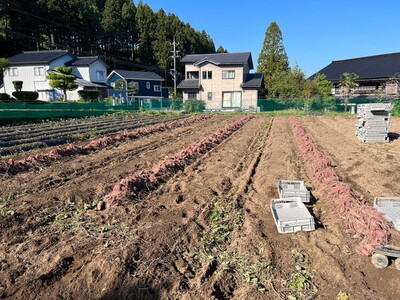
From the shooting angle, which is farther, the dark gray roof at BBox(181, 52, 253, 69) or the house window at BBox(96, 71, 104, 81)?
the house window at BBox(96, 71, 104, 81)

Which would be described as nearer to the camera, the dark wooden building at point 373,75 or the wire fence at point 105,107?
the wire fence at point 105,107

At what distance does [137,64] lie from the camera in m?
54.5

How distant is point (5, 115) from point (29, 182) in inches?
504

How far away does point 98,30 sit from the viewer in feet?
169

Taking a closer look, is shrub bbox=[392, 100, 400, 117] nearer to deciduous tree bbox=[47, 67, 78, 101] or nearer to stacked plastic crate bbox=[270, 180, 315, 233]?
stacked plastic crate bbox=[270, 180, 315, 233]

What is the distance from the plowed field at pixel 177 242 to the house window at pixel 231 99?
25.5m

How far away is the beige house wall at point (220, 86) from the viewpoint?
3002 cm

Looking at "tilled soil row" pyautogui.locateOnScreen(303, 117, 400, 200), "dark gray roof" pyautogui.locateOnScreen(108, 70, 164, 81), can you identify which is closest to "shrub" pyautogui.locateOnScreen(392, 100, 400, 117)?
"tilled soil row" pyautogui.locateOnScreen(303, 117, 400, 200)

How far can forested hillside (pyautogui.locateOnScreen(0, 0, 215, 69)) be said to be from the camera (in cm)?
3975

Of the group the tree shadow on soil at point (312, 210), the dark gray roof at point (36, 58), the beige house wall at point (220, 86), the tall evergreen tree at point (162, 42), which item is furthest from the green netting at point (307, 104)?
the tall evergreen tree at point (162, 42)

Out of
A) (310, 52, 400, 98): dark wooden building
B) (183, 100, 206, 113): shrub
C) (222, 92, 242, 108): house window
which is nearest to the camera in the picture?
(310, 52, 400, 98): dark wooden building

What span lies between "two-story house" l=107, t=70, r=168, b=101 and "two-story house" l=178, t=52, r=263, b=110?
385 inches

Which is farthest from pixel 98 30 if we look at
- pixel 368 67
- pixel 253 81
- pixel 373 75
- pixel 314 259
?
pixel 314 259

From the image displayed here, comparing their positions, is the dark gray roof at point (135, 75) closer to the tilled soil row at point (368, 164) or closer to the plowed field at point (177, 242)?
the tilled soil row at point (368, 164)
